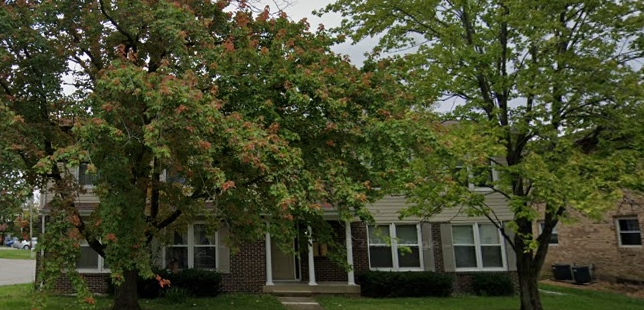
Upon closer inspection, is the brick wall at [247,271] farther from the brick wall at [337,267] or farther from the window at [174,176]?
the window at [174,176]

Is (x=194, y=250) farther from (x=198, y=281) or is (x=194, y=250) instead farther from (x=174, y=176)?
(x=174, y=176)

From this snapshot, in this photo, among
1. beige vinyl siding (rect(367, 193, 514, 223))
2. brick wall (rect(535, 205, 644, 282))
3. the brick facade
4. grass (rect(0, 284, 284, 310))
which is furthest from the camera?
brick wall (rect(535, 205, 644, 282))

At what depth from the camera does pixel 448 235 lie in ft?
57.9

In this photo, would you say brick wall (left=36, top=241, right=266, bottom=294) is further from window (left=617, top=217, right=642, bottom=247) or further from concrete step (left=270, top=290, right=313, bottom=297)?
window (left=617, top=217, right=642, bottom=247)

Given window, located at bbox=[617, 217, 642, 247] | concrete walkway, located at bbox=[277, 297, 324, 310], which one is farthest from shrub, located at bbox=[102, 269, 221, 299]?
window, located at bbox=[617, 217, 642, 247]

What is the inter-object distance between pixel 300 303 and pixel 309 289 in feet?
5.56

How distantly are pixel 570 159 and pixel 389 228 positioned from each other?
8.24 m

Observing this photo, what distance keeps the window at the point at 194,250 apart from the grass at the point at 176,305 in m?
1.69

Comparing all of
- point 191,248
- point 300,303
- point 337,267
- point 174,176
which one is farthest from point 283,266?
point 174,176

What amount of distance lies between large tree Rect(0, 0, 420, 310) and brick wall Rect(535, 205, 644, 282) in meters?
14.9

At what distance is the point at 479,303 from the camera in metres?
15.5

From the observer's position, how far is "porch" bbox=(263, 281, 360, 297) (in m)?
16.0

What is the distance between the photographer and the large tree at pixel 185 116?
738 centimetres

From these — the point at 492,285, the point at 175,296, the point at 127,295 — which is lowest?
the point at 492,285
